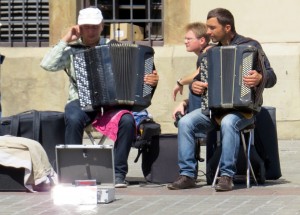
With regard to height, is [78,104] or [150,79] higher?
[150,79]

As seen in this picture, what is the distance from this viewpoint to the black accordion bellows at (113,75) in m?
9.86

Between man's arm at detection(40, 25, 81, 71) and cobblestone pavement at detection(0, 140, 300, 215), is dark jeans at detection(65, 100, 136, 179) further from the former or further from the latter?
man's arm at detection(40, 25, 81, 71)

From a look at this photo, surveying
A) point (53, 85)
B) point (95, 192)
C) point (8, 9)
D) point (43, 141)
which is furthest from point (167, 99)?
point (95, 192)

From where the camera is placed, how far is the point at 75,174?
932cm

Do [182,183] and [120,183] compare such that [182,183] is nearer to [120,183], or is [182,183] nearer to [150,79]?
[120,183]

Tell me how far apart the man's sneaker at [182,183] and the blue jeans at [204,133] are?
0.12 ft

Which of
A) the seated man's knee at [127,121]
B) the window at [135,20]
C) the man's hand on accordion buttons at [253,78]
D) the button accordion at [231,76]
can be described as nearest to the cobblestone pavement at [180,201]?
the seated man's knee at [127,121]

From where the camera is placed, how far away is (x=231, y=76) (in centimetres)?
950

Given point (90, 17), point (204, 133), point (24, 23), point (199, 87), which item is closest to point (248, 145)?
point (204, 133)

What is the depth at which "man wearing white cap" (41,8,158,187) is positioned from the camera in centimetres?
980

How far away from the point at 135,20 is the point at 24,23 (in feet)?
4.74

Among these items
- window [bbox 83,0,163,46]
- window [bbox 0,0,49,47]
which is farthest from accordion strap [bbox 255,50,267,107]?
window [bbox 0,0,49,47]

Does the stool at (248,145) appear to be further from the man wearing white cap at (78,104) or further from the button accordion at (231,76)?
the man wearing white cap at (78,104)

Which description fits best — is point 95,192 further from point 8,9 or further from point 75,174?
point 8,9
